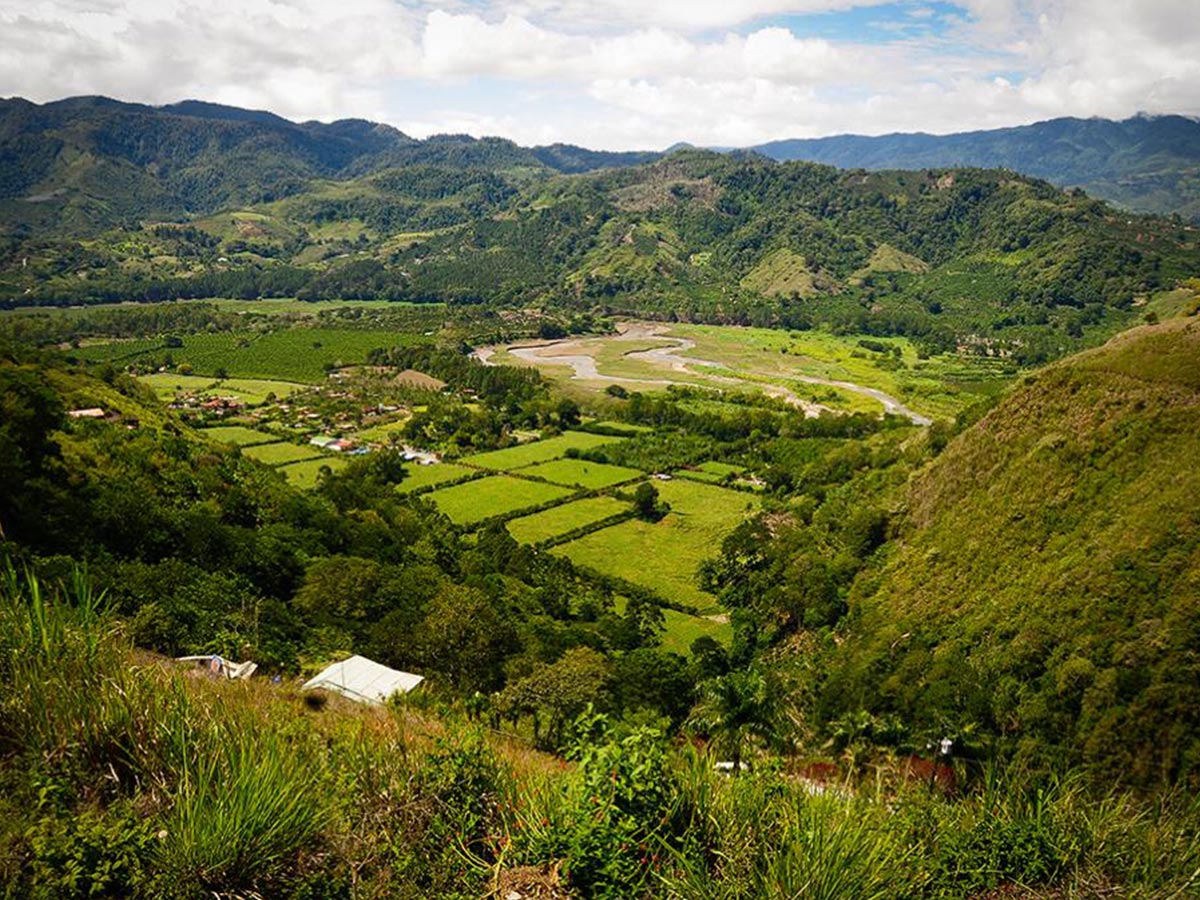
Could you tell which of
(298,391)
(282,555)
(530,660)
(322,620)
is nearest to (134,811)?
(530,660)

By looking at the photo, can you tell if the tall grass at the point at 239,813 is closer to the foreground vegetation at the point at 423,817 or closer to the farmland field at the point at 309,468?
the foreground vegetation at the point at 423,817

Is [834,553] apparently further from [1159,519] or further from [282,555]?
[282,555]

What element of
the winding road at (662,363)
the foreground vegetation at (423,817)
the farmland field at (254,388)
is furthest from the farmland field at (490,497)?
the foreground vegetation at (423,817)

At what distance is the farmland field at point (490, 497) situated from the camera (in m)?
55.4

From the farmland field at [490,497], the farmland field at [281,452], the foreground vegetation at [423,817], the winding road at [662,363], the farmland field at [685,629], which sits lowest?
the farmland field at [685,629]

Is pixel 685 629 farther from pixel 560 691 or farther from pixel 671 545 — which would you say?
pixel 560 691

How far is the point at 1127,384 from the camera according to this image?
3784 cm

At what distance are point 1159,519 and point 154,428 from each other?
165ft

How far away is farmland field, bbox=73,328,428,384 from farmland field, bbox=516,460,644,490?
51.7 meters

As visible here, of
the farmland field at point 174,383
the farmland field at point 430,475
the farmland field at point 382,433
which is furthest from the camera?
the farmland field at point 174,383

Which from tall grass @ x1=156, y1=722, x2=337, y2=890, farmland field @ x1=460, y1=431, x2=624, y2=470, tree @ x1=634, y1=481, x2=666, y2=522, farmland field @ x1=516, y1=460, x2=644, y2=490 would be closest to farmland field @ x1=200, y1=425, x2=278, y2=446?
farmland field @ x1=460, y1=431, x2=624, y2=470

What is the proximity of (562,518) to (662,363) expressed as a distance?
7461 centimetres

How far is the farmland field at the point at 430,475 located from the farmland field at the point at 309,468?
576 centimetres

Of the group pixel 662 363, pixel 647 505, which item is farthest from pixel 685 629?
pixel 662 363
